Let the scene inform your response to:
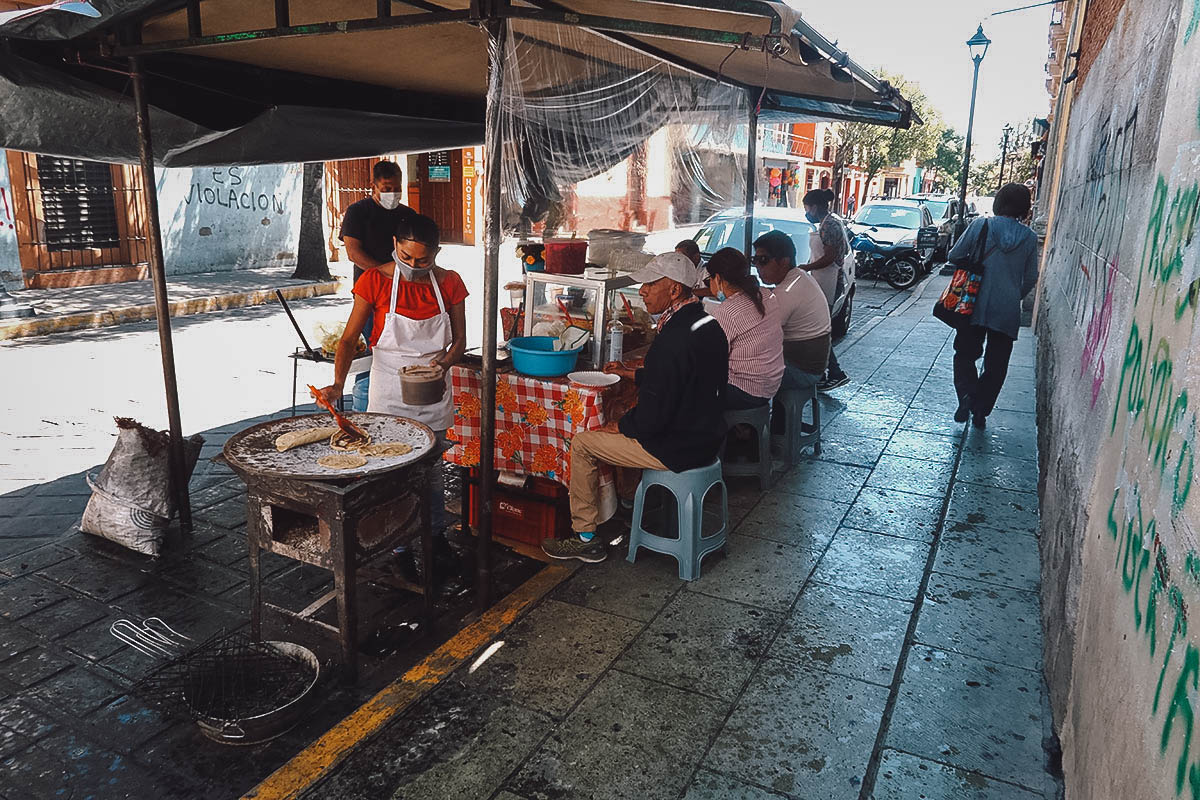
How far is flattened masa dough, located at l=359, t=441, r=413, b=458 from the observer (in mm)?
3252

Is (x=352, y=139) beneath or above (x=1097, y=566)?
above

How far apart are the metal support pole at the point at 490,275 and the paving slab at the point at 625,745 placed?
86cm

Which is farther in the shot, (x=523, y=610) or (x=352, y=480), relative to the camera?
(x=523, y=610)

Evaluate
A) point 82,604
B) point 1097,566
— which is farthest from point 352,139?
point 1097,566

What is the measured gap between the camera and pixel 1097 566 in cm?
250

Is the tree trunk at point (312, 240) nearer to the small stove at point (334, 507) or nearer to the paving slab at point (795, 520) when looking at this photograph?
the paving slab at point (795, 520)

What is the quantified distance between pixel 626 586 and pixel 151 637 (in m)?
2.15

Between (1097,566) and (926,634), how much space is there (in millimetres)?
1275

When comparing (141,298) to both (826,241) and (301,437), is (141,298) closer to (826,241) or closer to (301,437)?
(826,241)

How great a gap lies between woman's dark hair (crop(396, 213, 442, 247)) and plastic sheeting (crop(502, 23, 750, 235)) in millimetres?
380

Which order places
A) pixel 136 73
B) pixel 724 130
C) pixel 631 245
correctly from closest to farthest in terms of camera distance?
pixel 136 73
pixel 631 245
pixel 724 130

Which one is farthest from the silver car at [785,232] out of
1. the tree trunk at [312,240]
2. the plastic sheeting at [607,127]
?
the tree trunk at [312,240]

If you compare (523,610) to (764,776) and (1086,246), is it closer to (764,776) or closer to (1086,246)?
(764,776)

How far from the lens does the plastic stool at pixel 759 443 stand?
512 cm
